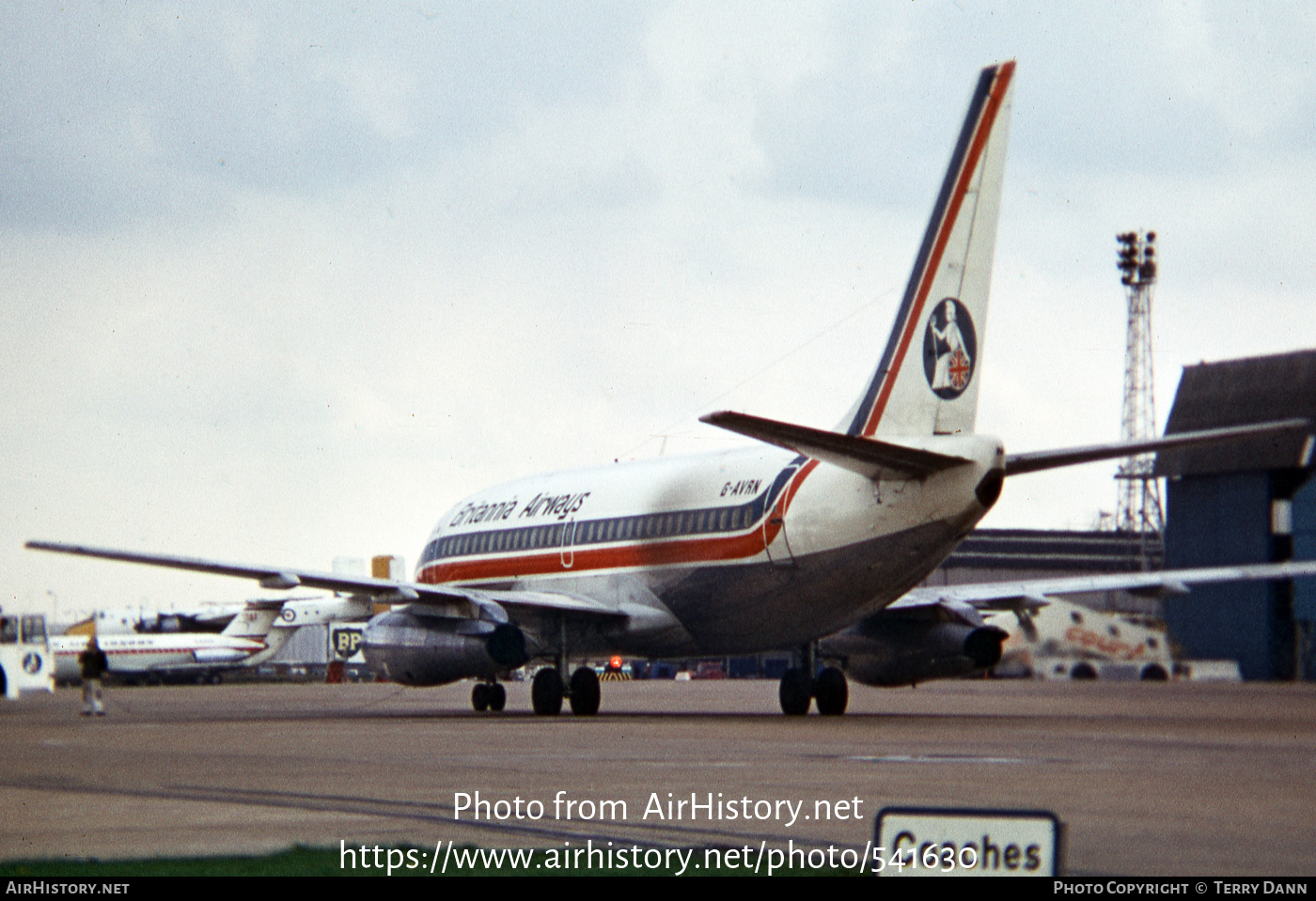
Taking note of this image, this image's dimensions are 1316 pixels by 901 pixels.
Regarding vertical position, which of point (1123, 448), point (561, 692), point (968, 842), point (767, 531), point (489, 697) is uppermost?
point (1123, 448)

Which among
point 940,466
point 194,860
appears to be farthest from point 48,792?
point 940,466

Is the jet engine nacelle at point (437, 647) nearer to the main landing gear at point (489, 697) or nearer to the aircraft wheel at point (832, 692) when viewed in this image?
the main landing gear at point (489, 697)

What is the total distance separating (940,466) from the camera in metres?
21.0

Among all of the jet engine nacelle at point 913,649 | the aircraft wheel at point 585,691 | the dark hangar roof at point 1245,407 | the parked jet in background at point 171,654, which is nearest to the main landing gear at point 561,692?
the aircraft wheel at point 585,691

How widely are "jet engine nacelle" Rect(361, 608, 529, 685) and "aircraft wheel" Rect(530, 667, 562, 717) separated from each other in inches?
24.3

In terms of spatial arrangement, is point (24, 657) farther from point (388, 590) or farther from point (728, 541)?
point (728, 541)

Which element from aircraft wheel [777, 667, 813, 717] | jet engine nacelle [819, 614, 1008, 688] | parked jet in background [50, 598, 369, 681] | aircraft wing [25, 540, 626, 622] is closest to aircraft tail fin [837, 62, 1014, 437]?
aircraft wheel [777, 667, 813, 717]

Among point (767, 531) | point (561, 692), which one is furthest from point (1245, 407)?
point (767, 531)

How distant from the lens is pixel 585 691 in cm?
2666

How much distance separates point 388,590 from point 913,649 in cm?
863

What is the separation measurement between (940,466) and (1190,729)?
15.4 feet

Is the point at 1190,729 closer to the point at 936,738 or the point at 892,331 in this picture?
the point at 936,738

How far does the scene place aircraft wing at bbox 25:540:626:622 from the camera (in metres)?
24.4

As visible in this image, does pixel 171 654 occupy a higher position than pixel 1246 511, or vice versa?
pixel 1246 511
